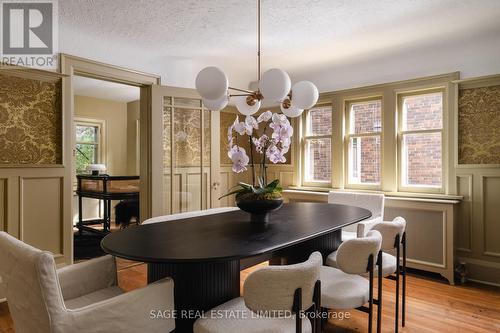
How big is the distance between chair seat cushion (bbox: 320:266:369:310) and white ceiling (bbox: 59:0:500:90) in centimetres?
198

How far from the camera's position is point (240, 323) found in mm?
1345

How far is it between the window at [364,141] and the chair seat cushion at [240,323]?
3.02 m

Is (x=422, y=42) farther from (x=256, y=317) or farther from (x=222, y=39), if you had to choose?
(x=256, y=317)

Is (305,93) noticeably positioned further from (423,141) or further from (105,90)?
(105,90)

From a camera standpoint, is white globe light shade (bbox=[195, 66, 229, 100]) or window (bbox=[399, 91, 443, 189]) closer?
white globe light shade (bbox=[195, 66, 229, 100])

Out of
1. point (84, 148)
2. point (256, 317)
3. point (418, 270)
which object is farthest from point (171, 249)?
point (84, 148)

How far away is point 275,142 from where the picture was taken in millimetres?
2057

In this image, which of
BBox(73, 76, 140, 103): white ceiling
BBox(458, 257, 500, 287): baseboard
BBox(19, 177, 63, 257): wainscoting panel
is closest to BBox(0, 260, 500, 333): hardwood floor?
BBox(458, 257, 500, 287): baseboard

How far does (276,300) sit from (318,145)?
3.54 meters

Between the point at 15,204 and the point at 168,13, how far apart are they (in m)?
2.07

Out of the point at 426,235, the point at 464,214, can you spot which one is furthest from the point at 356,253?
the point at 464,214

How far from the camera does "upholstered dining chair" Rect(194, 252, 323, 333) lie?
1.21 m

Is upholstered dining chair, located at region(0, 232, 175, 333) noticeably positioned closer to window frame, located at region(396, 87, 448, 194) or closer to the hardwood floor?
the hardwood floor

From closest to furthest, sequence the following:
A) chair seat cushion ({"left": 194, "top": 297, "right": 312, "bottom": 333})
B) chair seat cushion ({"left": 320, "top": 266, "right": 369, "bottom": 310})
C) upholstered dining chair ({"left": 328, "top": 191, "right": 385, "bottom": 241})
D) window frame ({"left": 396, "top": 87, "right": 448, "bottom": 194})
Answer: chair seat cushion ({"left": 194, "top": 297, "right": 312, "bottom": 333}) → chair seat cushion ({"left": 320, "top": 266, "right": 369, "bottom": 310}) → upholstered dining chair ({"left": 328, "top": 191, "right": 385, "bottom": 241}) → window frame ({"left": 396, "top": 87, "right": 448, "bottom": 194})
